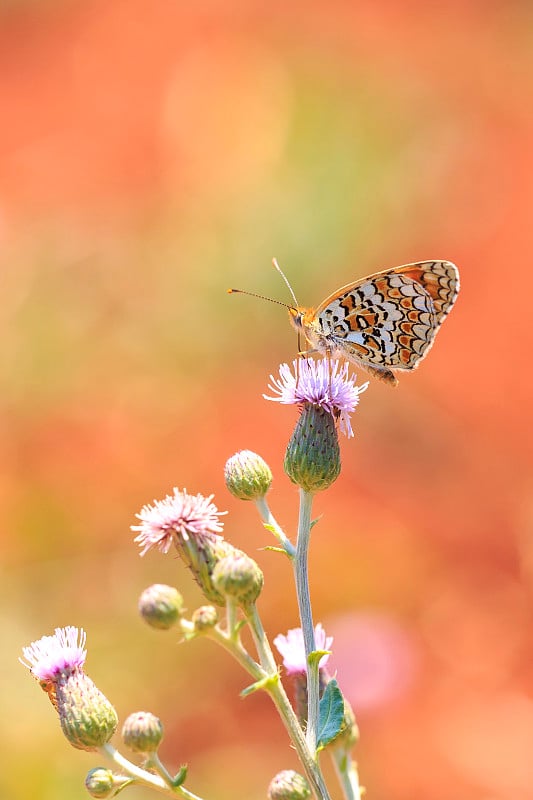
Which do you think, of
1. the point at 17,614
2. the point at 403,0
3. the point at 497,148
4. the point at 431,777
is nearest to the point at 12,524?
the point at 17,614

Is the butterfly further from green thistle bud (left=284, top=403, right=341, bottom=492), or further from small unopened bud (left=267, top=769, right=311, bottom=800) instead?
small unopened bud (left=267, top=769, right=311, bottom=800)

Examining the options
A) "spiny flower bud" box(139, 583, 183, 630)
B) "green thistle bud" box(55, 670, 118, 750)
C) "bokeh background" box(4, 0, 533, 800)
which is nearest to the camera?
"spiny flower bud" box(139, 583, 183, 630)

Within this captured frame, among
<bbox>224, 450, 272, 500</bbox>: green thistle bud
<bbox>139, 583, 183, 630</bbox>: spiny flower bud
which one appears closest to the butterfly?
<bbox>224, 450, 272, 500</bbox>: green thistle bud

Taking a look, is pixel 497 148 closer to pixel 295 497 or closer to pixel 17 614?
pixel 295 497

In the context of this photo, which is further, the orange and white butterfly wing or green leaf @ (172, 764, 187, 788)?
the orange and white butterfly wing

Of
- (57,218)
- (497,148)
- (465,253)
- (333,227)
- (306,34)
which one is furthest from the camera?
(306,34)
